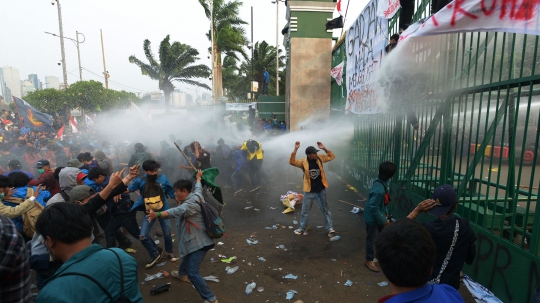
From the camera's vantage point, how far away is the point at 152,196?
470 centimetres

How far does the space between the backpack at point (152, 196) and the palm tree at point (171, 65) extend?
1038 inches

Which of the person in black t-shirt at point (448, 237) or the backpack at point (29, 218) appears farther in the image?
the backpack at point (29, 218)

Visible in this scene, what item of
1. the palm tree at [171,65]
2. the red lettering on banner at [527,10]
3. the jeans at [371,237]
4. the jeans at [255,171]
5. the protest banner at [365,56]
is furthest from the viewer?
the palm tree at [171,65]

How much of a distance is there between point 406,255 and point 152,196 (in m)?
4.11

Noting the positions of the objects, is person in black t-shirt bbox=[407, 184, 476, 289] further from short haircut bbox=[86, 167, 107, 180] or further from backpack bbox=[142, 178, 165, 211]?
short haircut bbox=[86, 167, 107, 180]

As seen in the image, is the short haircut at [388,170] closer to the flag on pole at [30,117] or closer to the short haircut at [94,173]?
the short haircut at [94,173]

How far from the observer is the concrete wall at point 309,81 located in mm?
12820

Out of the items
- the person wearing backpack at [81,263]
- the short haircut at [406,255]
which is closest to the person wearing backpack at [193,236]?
the person wearing backpack at [81,263]

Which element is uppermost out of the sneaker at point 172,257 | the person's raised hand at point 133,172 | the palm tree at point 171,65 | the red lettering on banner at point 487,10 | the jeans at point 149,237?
the palm tree at point 171,65

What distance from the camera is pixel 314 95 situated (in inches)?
512

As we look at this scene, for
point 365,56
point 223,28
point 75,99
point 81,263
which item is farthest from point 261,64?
point 81,263

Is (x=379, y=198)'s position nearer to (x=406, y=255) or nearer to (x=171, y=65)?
(x=406, y=255)

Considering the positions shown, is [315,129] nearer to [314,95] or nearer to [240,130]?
[314,95]

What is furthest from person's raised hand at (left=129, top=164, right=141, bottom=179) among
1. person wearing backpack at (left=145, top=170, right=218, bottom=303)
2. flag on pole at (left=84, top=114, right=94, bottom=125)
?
flag on pole at (left=84, top=114, right=94, bottom=125)
